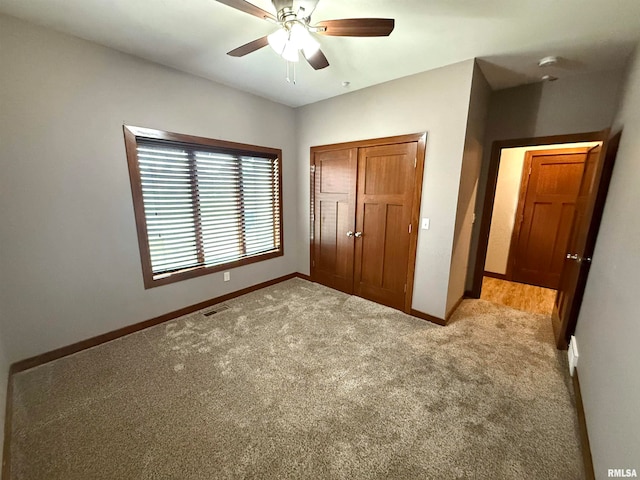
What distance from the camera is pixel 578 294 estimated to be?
7.07 feet

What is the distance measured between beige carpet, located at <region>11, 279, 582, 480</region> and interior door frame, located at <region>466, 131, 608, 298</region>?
853 millimetres

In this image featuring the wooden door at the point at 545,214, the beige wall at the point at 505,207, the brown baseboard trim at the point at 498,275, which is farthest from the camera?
the brown baseboard trim at the point at 498,275

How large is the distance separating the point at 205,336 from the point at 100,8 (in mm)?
2640

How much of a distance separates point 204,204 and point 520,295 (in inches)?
174

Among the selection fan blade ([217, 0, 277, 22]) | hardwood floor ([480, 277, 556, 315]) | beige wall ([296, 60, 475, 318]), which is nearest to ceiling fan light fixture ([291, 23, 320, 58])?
fan blade ([217, 0, 277, 22])

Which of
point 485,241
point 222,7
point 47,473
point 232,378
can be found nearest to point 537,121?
point 485,241

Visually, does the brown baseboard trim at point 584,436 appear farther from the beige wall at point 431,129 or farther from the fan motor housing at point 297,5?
the fan motor housing at point 297,5

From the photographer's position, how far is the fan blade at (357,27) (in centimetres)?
138

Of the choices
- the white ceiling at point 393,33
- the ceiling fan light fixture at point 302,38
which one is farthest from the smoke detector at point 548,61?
the ceiling fan light fixture at point 302,38

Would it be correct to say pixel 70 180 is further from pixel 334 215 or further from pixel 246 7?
pixel 334 215

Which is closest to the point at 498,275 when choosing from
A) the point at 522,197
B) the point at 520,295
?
the point at 520,295

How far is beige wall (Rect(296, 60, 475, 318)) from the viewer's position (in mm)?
2346

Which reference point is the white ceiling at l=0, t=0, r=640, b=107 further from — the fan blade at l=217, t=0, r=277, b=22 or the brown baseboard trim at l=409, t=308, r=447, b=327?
the brown baseboard trim at l=409, t=308, r=447, b=327

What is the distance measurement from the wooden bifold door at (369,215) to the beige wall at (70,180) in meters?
1.77
